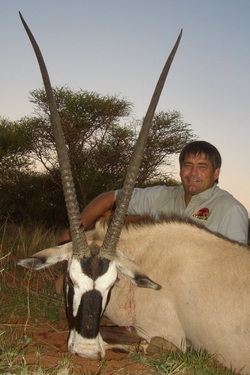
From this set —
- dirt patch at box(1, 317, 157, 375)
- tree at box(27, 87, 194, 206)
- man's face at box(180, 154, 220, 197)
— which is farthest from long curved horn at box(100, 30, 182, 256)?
tree at box(27, 87, 194, 206)

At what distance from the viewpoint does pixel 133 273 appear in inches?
122

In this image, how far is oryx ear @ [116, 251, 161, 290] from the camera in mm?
3070

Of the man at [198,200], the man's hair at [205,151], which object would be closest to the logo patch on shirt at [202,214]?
the man at [198,200]

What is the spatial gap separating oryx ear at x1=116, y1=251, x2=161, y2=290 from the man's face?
1.31m

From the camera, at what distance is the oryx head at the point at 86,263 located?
2.83 m

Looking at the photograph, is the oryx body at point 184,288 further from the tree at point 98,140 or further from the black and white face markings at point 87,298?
the tree at point 98,140

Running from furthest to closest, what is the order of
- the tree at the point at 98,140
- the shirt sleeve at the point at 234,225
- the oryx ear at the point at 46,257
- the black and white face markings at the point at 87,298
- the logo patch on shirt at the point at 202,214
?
the tree at the point at 98,140 < the logo patch on shirt at the point at 202,214 < the shirt sleeve at the point at 234,225 < the oryx ear at the point at 46,257 < the black and white face markings at the point at 87,298

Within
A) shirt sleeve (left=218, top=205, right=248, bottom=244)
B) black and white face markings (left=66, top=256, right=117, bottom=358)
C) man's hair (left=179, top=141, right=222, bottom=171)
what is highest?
man's hair (left=179, top=141, right=222, bottom=171)

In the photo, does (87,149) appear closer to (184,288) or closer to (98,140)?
(98,140)

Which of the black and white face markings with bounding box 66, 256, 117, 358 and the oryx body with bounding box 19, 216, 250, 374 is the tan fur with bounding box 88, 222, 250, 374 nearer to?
the oryx body with bounding box 19, 216, 250, 374

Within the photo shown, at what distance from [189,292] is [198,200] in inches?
48.0

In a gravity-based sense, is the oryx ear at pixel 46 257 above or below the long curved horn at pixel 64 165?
below

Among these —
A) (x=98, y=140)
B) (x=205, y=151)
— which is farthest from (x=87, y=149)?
(x=205, y=151)

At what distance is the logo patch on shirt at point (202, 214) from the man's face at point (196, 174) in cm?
15
